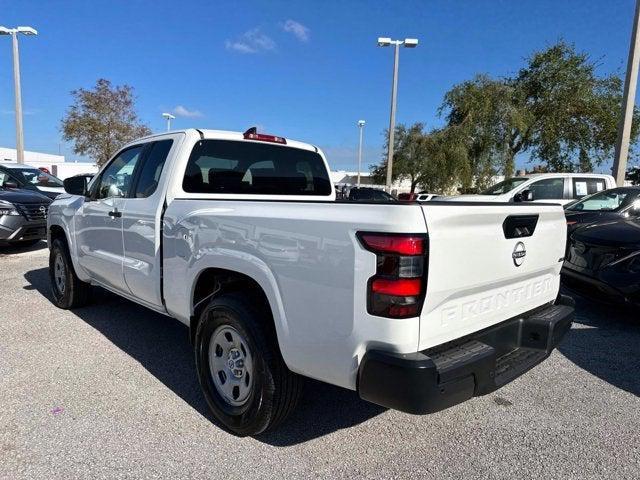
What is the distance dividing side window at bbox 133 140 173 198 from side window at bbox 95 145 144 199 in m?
0.21

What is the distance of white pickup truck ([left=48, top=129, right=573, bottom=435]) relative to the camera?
205 cm

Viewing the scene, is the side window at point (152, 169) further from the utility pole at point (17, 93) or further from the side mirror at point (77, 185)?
the utility pole at point (17, 93)

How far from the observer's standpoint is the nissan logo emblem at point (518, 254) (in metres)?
2.54

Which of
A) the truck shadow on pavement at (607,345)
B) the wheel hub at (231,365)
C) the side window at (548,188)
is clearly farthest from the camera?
the side window at (548,188)

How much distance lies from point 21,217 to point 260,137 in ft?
21.3

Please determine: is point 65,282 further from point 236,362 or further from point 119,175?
point 236,362

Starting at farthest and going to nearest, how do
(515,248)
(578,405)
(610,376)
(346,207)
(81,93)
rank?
(81,93)
(610,376)
(578,405)
(515,248)
(346,207)

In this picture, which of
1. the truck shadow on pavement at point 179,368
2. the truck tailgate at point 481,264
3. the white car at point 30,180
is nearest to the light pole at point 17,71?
the white car at point 30,180

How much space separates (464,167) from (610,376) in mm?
21083

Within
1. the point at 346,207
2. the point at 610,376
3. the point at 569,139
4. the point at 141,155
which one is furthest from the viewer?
the point at 569,139

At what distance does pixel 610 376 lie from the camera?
3.77 m

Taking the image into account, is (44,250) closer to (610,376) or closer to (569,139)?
(610,376)

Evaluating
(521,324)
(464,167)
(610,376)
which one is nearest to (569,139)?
(464,167)

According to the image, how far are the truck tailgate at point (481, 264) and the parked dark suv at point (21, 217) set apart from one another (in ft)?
27.8
